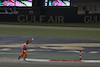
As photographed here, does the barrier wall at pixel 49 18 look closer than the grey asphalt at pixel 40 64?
No

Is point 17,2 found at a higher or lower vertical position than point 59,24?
higher

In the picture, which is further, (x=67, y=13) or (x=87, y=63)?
(x=67, y=13)

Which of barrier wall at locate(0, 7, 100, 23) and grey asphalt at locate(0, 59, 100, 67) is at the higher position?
barrier wall at locate(0, 7, 100, 23)

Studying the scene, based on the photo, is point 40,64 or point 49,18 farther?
point 49,18

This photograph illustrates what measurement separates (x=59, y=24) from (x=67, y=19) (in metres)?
2.80

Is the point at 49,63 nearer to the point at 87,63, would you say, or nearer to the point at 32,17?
the point at 87,63

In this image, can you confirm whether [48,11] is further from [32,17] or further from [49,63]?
[49,63]

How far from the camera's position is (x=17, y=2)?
62.7 meters

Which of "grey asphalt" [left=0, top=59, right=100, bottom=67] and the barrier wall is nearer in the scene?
"grey asphalt" [left=0, top=59, right=100, bottom=67]

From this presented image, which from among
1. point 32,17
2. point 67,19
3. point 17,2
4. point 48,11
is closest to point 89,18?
point 67,19

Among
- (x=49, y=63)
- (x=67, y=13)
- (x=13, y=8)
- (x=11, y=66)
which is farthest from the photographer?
(x=13, y=8)

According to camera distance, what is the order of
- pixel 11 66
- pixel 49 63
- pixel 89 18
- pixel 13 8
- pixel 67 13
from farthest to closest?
pixel 13 8 < pixel 67 13 < pixel 89 18 < pixel 49 63 < pixel 11 66

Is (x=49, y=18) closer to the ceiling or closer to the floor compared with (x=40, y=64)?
closer to the ceiling

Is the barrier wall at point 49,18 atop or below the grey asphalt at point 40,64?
atop
